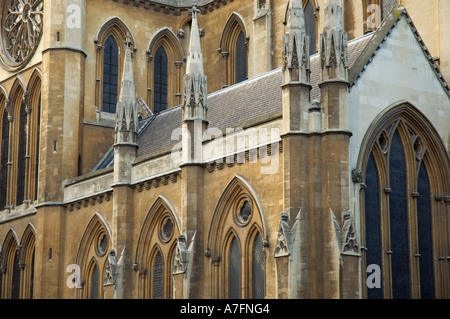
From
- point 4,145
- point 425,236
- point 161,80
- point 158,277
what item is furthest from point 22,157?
point 425,236

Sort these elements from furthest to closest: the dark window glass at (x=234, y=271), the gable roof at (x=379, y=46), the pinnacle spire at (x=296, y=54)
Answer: the dark window glass at (x=234, y=271), the gable roof at (x=379, y=46), the pinnacle spire at (x=296, y=54)

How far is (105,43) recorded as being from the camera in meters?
62.2

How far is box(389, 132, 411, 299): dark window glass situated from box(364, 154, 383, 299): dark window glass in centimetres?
77

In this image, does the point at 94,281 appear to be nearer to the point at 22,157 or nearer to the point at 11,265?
the point at 11,265

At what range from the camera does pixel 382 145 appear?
151 feet

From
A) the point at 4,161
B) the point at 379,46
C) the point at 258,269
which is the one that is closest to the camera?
the point at 379,46

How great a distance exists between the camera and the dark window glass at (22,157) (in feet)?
204

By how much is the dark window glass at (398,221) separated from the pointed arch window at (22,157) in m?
23.2

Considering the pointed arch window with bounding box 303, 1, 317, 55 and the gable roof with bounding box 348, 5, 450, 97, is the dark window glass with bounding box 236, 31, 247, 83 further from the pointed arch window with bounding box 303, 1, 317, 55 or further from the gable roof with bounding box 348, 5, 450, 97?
the gable roof with bounding box 348, 5, 450, 97

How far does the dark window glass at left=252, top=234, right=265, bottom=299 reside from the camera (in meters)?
46.0

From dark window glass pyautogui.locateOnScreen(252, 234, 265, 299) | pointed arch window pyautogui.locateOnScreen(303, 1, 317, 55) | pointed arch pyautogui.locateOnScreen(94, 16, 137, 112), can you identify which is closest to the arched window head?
pointed arch pyautogui.locateOnScreen(94, 16, 137, 112)

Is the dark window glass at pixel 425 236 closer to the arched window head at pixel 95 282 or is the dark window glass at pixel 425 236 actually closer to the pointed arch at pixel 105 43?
the arched window head at pixel 95 282

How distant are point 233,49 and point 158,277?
53.7 feet

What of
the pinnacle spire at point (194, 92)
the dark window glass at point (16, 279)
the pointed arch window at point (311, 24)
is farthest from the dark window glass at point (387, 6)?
the dark window glass at point (16, 279)
